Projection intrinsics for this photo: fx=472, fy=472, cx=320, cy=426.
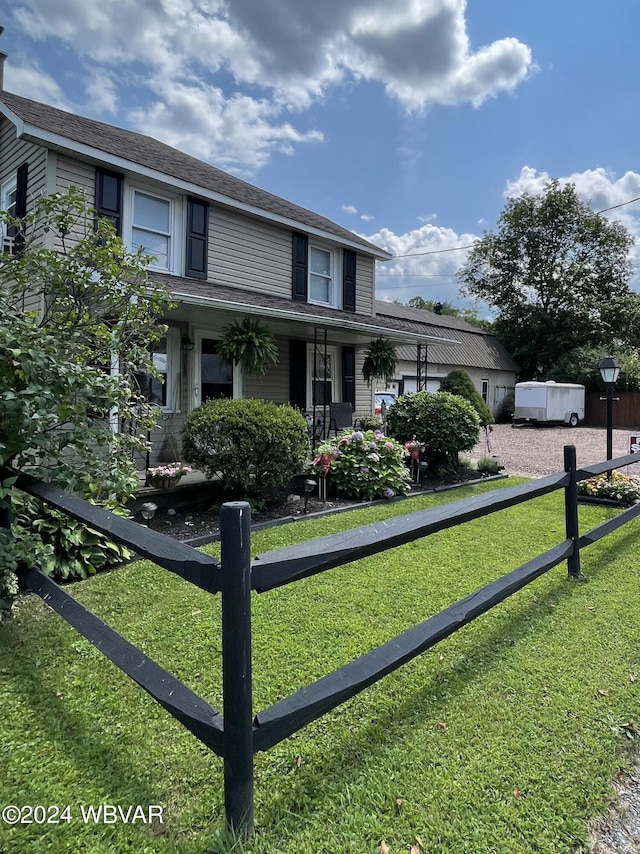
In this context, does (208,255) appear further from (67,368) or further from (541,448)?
(541,448)

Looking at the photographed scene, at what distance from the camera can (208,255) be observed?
9.11m

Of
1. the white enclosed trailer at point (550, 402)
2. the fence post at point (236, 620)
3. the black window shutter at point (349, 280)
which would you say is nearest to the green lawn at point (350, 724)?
the fence post at point (236, 620)

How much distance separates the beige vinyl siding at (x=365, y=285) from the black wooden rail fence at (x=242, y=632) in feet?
33.6

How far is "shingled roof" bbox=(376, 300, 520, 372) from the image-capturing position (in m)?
22.7

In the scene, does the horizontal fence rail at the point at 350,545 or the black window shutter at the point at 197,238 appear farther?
the black window shutter at the point at 197,238

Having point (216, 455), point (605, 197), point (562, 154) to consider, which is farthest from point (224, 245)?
point (605, 197)

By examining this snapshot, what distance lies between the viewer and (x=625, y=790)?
1881mm

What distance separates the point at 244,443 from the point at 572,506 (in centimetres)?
354

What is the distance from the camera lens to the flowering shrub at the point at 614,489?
6.69 m

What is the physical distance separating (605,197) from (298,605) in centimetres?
3169

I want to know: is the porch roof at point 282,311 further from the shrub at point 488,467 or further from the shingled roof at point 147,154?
the shrub at point 488,467

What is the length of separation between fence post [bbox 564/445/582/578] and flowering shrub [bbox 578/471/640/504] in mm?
3244

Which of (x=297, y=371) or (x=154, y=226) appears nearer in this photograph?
(x=154, y=226)

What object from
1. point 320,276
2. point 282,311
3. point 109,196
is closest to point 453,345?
point 320,276
